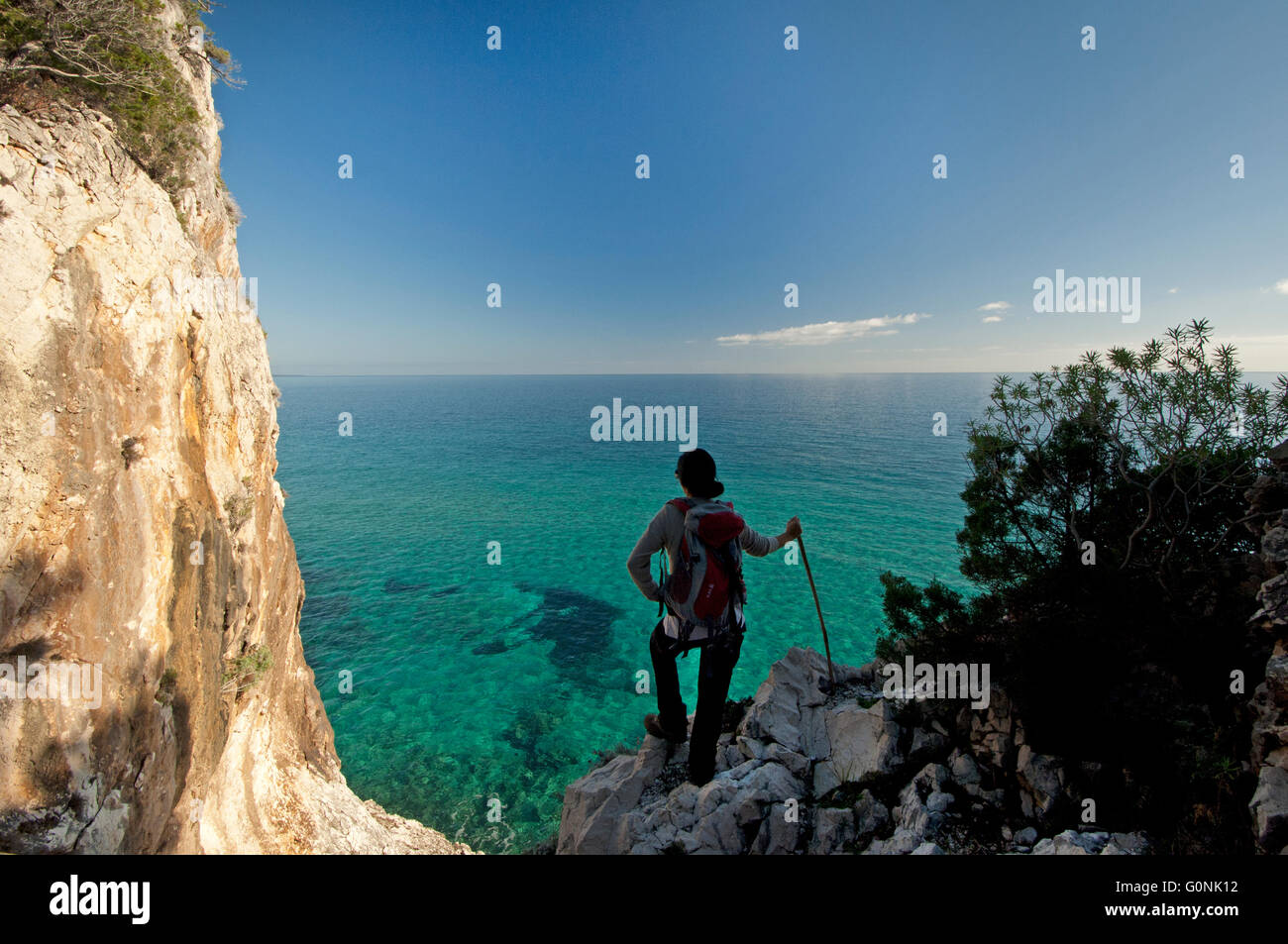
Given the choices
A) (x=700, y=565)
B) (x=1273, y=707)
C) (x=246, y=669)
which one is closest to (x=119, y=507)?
(x=246, y=669)

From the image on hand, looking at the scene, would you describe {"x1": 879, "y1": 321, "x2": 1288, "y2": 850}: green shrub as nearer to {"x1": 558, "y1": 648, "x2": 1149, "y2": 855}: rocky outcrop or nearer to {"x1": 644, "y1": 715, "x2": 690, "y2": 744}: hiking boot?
{"x1": 558, "y1": 648, "x2": 1149, "y2": 855}: rocky outcrop

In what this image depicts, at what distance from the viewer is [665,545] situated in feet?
18.9

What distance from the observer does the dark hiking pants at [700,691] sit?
619 centimetres

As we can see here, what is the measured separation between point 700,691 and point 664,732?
7.79 ft

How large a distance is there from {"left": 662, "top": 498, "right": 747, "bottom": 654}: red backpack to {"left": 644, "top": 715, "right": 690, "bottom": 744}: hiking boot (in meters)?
3.56

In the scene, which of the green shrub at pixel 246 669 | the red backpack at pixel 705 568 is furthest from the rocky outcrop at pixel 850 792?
the green shrub at pixel 246 669

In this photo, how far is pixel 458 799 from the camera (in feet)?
58.3

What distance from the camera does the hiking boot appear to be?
8.57 metres

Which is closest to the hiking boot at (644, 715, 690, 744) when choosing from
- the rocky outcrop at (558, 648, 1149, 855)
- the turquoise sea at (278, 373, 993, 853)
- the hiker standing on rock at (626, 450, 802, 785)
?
the rocky outcrop at (558, 648, 1149, 855)

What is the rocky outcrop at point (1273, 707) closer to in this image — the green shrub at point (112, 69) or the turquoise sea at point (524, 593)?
the green shrub at point (112, 69)

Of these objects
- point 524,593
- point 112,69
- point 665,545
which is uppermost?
point 112,69

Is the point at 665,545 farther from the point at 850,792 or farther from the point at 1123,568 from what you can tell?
the point at 1123,568
